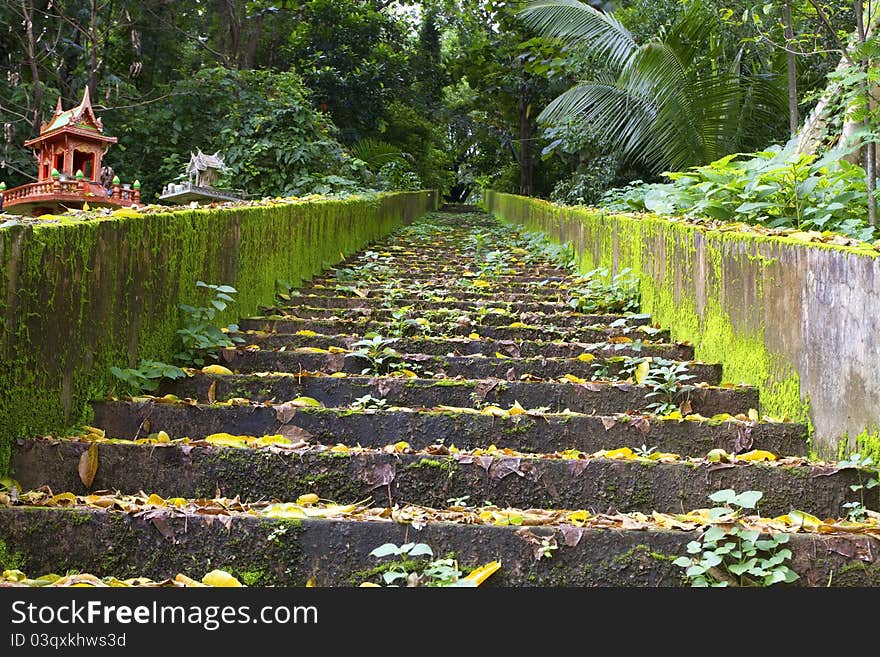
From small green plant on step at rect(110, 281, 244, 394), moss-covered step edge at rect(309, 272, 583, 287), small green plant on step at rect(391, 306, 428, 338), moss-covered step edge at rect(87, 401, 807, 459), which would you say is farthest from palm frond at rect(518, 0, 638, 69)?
moss-covered step edge at rect(87, 401, 807, 459)

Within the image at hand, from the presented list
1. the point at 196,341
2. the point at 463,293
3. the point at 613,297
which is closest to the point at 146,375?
the point at 196,341

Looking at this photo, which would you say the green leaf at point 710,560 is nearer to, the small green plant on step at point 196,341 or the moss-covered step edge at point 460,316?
the small green plant on step at point 196,341

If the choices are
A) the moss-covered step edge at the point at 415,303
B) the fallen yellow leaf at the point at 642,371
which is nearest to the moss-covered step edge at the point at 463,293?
the moss-covered step edge at the point at 415,303

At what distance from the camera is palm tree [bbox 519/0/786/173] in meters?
10.9

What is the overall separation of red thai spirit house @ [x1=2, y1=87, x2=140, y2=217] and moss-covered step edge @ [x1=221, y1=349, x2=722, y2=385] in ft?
15.6

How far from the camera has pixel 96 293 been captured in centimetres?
346

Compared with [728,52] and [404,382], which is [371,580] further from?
[728,52]

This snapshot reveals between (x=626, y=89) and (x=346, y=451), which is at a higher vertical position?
(x=626, y=89)

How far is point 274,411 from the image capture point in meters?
3.46

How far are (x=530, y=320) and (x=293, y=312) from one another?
1620 mm

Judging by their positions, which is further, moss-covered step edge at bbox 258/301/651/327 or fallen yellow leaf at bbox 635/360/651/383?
moss-covered step edge at bbox 258/301/651/327

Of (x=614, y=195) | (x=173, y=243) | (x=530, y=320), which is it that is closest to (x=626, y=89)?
(x=614, y=195)

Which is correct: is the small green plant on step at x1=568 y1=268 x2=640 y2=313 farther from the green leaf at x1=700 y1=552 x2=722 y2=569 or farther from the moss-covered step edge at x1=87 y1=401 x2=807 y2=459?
the green leaf at x1=700 y1=552 x2=722 y2=569

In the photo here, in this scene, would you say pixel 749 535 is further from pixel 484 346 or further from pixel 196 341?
pixel 196 341
